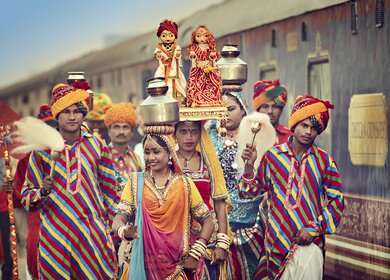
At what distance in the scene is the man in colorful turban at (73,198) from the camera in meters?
9.59

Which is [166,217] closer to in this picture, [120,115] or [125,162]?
[125,162]

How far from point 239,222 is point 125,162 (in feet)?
8.12

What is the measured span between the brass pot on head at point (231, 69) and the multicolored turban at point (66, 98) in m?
1.22

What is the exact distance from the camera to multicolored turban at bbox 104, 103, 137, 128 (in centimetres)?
1276

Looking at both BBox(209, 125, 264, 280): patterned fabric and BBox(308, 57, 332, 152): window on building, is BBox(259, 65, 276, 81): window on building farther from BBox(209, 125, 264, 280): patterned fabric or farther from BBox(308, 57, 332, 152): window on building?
BBox(209, 125, 264, 280): patterned fabric

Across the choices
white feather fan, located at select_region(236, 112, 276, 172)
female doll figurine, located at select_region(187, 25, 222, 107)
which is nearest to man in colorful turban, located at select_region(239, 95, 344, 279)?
female doll figurine, located at select_region(187, 25, 222, 107)

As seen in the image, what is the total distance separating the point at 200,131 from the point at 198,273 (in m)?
1.13

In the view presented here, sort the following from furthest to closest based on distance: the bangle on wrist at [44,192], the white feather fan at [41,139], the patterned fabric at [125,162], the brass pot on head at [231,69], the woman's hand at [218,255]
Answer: the patterned fabric at [125,162], the brass pot on head at [231,69], the white feather fan at [41,139], the bangle on wrist at [44,192], the woman's hand at [218,255]

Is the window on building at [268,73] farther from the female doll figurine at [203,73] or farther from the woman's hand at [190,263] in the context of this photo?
the woman's hand at [190,263]

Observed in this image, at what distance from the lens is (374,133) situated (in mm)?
11461

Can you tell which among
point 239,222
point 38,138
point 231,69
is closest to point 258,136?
point 231,69

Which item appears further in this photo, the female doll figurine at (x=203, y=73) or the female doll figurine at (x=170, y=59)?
the female doll figurine at (x=203, y=73)

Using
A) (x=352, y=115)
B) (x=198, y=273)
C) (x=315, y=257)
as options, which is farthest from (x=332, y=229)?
(x=352, y=115)

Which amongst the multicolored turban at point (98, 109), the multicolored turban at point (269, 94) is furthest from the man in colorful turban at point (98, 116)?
the multicolored turban at point (269, 94)
